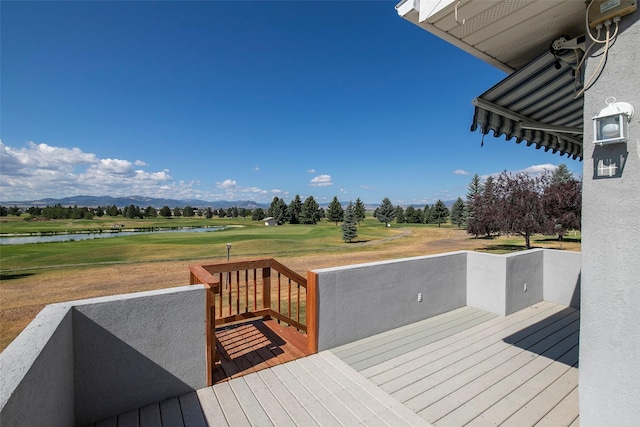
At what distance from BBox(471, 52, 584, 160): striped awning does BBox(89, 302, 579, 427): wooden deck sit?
242cm

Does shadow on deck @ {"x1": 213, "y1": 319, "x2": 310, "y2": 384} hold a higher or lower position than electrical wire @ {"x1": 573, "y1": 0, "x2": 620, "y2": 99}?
lower

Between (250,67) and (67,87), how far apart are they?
1041 cm

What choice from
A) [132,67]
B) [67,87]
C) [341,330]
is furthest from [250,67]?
[341,330]

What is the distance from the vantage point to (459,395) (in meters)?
2.46

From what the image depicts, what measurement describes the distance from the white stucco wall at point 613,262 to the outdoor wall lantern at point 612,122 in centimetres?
3

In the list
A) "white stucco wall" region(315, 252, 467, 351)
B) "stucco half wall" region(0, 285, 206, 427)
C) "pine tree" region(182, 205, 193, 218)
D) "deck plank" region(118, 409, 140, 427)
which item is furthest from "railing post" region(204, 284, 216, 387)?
"pine tree" region(182, 205, 193, 218)

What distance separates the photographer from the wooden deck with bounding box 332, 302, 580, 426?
7.37ft

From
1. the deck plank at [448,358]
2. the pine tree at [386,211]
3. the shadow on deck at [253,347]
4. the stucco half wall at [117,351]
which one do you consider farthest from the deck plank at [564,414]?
the pine tree at [386,211]

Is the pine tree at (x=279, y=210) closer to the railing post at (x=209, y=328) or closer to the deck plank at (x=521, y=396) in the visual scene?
the railing post at (x=209, y=328)

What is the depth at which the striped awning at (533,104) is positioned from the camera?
2264mm

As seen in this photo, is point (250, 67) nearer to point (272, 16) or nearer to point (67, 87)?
point (272, 16)

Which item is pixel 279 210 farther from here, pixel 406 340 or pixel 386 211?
pixel 406 340

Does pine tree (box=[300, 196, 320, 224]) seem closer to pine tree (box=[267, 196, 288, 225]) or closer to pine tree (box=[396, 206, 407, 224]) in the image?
pine tree (box=[267, 196, 288, 225])

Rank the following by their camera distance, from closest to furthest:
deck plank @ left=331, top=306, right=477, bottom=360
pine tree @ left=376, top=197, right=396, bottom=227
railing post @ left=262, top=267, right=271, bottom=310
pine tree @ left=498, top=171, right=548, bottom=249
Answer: deck plank @ left=331, top=306, right=477, bottom=360
railing post @ left=262, top=267, right=271, bottom=310
pine tree @ left=498, top=171, right=548, bottom=249
pine tree @ left=376, top=197, right=396, bottom=227
